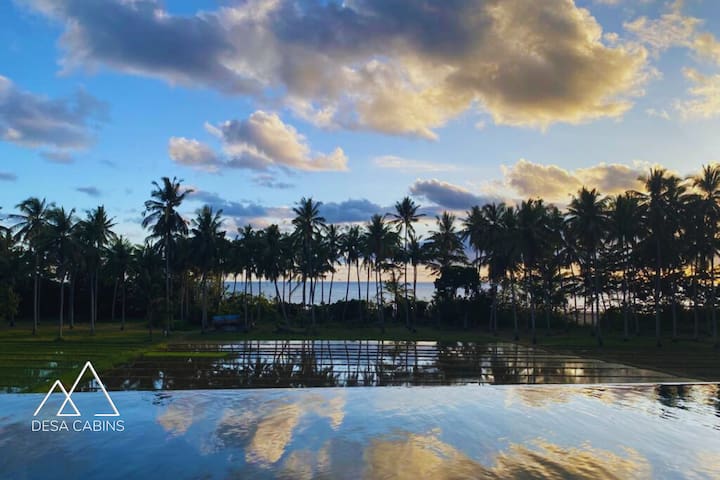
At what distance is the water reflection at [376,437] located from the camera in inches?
449

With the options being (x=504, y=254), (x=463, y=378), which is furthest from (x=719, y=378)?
(x=504, y=254)

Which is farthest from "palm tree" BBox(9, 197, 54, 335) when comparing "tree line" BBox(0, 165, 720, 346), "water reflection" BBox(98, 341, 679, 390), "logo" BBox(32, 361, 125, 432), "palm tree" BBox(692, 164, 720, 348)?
"palm tree" BBox(692, 164, 720, 348)

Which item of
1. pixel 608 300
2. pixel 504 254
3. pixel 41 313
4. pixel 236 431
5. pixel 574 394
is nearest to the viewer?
pixel 236 431

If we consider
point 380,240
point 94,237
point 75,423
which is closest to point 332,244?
point 380,240

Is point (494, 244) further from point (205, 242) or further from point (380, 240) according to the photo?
point (205, 242)

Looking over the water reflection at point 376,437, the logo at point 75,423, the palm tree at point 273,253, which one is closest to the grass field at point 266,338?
the logo at point 75,423

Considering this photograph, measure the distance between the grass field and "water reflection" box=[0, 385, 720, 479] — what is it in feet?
23.0

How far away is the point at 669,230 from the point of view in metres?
42.6

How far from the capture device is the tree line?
43094 millimetres

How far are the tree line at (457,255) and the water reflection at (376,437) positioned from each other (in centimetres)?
2685

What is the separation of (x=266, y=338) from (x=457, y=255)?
2726cm

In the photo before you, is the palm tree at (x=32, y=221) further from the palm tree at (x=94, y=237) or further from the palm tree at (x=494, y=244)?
the palm tree at (x=494, y=244)

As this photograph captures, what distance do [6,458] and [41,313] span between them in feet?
226

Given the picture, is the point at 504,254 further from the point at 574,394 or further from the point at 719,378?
the point at 574,394
